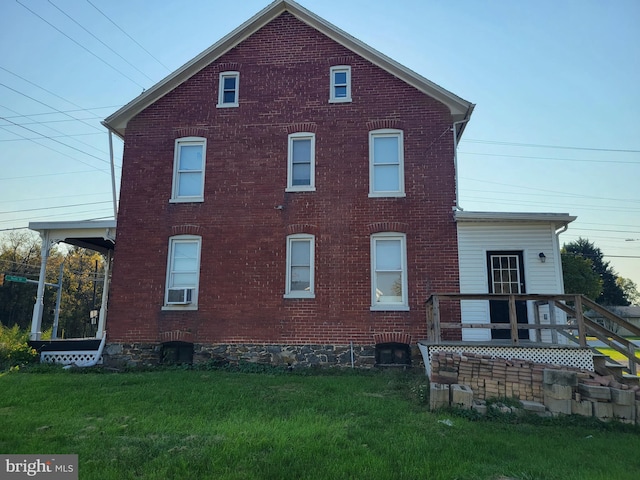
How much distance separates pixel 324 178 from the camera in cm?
1216

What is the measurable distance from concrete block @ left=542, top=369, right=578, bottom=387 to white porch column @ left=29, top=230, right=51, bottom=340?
12362 mm

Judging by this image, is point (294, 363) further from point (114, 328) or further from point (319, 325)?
point (114, 328)

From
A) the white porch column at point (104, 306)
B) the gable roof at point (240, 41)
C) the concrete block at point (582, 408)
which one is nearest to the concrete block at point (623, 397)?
the concrete block at point (582, 408)

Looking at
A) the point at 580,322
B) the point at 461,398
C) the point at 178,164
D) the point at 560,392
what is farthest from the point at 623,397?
the point at 178,164

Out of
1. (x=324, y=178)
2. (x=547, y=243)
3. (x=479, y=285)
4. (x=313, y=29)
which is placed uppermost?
(x=313, y=29)

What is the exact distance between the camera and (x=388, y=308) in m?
11.3

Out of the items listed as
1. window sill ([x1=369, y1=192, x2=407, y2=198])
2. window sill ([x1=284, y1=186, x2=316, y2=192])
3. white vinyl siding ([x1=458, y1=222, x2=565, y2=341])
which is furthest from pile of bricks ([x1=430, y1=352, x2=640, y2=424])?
window sill ([x1=284, y1=186, x2=316, y2=192])

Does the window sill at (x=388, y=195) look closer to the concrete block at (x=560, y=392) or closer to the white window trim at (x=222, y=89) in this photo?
the white window trim at (x=222, y=89)

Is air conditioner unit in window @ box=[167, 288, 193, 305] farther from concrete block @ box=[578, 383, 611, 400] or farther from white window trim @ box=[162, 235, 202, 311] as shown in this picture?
concrete block @ box=[578, 383, 611, 400]

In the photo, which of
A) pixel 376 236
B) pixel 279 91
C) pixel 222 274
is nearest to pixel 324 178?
pixel 376 236

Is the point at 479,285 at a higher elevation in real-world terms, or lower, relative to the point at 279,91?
lower

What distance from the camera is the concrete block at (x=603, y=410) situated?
258 inches

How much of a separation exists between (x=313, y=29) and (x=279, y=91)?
210cm

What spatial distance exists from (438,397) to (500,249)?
555 cm
